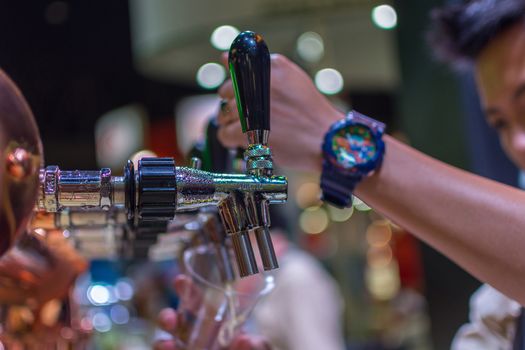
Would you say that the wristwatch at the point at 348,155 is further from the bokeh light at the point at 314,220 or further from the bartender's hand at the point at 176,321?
the bokeh light at the point at 314,220

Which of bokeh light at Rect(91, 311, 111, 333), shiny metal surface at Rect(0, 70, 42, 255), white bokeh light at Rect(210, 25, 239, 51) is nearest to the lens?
shiny metal surface at Rect(0, 70, 42, 255)

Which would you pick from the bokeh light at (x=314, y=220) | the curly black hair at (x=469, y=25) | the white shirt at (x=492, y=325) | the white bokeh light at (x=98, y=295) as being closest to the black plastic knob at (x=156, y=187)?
the white shirt at (x=492, y=325)

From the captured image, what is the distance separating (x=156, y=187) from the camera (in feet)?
1.70

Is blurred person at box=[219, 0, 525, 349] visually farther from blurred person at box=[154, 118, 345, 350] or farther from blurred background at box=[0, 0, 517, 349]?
blurred person at box=[154, 118, 345, 350]

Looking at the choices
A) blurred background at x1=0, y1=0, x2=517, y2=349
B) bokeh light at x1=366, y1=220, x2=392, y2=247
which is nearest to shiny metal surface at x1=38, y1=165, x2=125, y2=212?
blurred background at x1=0, y1=0, x2=517, y2=349

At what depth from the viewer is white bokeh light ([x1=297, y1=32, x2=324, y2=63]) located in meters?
2.32

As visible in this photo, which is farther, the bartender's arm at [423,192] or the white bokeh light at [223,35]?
the white bokeh light at [223,35]

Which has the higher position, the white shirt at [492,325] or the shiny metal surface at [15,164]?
the shiny metal surface at [15,164]

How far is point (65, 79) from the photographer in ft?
11.4

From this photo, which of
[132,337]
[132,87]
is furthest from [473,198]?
[132,87]

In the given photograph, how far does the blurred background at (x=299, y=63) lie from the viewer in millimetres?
1877

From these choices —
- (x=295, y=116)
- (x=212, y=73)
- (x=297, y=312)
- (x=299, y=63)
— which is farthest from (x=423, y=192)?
(x=212, y=73)

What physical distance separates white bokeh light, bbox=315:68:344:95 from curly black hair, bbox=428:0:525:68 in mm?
1350

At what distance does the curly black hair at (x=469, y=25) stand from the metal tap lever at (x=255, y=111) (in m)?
0.63
